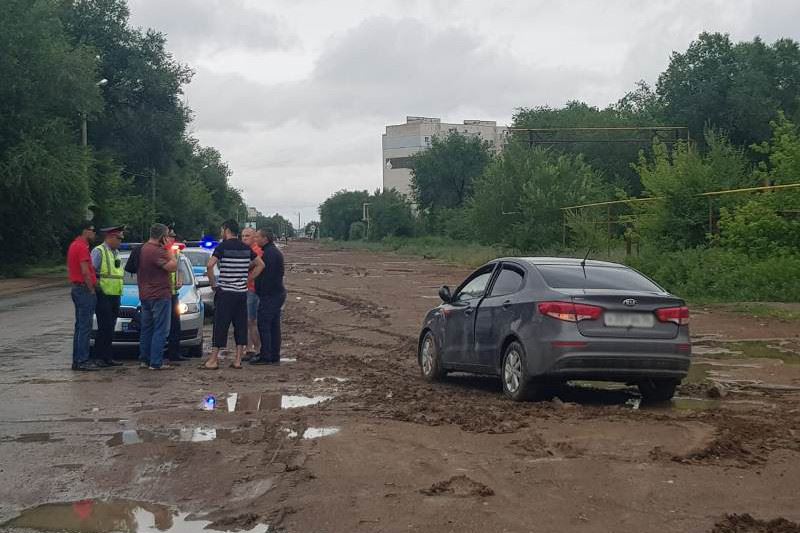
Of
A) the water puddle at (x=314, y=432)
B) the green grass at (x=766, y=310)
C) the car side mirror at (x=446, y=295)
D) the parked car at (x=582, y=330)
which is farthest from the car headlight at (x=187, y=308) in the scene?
the green grass at (x=766, y=310)

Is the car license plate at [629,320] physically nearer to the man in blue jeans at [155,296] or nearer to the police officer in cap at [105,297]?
the man in blue jeans at [155,296]

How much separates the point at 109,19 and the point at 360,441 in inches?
2367

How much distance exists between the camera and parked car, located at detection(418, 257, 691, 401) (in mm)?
9445

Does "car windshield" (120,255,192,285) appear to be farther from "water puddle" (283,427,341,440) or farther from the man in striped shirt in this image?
"water puddle" (283,427,341,440)

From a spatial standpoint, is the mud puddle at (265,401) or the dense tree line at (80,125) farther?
the dense tree line at (80,125)

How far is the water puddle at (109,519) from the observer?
5.60 m

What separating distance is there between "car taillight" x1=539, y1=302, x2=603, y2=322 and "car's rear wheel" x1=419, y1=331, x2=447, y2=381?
2.49m

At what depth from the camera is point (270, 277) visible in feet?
45.9

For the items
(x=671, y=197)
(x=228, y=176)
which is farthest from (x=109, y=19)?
(x=228, y=176)

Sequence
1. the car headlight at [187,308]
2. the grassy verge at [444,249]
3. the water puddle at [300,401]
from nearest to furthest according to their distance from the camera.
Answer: the water puddle at [300,401], the car headlight at [187,308], the grassy verge at [444,249]

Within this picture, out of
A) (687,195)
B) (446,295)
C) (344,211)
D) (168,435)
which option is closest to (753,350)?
(446,295)

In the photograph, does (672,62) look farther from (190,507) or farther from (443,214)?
(190,507)

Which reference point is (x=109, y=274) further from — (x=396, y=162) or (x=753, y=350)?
(x=396, y=162)

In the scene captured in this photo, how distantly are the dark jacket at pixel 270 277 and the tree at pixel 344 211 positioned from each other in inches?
6398
